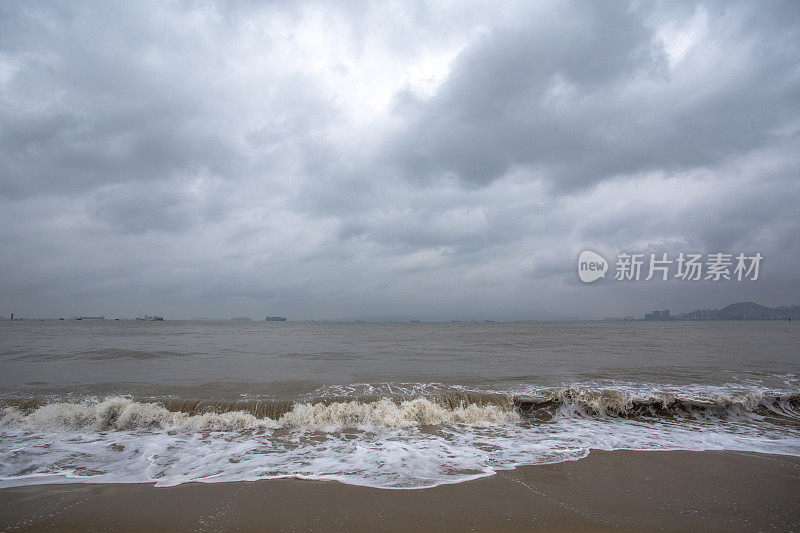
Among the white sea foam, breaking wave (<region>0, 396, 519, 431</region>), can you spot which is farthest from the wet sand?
breaking wave (<region>0, 396, 519, 431</region>)

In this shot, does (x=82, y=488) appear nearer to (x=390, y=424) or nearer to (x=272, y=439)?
(x=272, y=439)

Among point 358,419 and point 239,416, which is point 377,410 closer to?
point 358,419

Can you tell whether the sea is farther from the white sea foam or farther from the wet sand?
the wet sand

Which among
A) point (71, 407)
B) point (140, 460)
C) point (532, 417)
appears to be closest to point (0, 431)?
point (71, 407)

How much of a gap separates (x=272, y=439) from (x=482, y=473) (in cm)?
458

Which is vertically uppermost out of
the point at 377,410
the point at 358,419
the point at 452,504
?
the point at 452,504

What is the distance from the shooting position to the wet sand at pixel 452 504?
4.24 meters

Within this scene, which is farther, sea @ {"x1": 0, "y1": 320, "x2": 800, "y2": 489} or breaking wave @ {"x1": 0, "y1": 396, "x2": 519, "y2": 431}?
breaking wave @ {"x1": 0, "y1": 396, "x2": 519, "y2": 431}

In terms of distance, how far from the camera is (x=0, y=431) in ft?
26.6

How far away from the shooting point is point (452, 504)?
4723 millimetres

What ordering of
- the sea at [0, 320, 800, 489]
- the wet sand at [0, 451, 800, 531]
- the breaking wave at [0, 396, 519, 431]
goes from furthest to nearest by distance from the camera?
the breaking wave at [0, 396, 519, 431]
the sea at [0, 320, 800, 489]
the wet sand at [0, 451, 800, 531]

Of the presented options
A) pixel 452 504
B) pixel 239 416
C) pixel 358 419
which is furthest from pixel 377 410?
pixel 452 504

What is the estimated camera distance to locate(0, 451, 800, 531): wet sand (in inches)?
167

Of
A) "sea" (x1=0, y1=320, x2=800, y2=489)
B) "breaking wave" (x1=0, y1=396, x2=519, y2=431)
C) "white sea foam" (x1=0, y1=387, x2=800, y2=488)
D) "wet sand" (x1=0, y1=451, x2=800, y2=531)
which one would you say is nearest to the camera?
"wet sand" (x1=0, y1=451, x2=800, y2=531)
